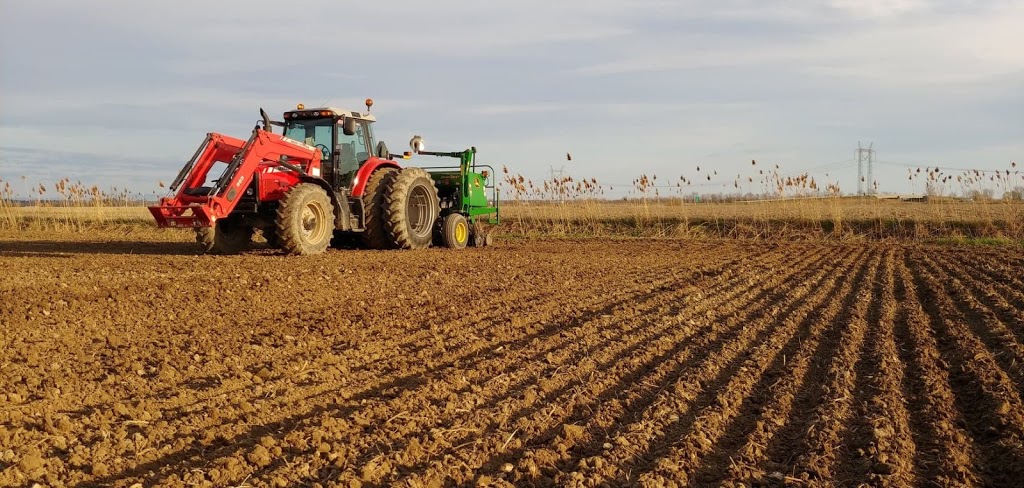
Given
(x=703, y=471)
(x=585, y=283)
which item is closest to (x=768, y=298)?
(x=585, y=283)

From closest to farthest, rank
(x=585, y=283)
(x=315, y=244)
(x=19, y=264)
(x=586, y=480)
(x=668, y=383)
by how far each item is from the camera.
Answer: (x=586, y=480)
(x=668, y=383)
(x=585, y=283)
(x=19, y=264)
(x=315, y=244)

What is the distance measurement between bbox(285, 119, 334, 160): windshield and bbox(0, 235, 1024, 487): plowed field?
376 cm

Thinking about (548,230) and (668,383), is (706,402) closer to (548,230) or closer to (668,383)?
(668,383)

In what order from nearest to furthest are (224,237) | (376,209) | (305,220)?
(305,220) < (224,237) < (376,209)

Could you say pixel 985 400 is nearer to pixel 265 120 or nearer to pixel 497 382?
pixel 497 382

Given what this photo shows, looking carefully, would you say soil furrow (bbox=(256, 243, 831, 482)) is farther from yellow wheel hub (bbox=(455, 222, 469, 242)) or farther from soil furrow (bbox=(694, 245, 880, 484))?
yellow wheel hub (bbox=(455, 222, 469, 242))

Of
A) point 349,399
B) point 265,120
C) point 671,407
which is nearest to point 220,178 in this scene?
point 265,120

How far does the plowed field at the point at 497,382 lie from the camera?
3059 millimetres

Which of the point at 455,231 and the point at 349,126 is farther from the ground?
the point at 349,126

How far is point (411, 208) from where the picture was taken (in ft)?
42.9

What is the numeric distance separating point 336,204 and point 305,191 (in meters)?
0.94

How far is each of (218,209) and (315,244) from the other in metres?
1.48

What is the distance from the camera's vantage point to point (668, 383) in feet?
14.1

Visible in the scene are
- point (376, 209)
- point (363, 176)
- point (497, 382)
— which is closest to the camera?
point (497, 382)
